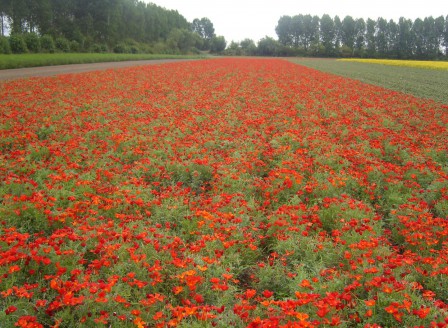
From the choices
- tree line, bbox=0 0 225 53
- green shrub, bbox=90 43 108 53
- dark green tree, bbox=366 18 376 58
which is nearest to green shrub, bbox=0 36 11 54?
tree line, bbox=0 0 225 53

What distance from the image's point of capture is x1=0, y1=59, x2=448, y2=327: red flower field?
3713 mm

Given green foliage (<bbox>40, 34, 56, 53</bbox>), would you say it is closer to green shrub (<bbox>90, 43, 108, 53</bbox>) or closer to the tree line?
the tree line

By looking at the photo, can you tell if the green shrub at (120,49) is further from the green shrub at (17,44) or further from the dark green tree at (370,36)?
the dark green tree at (370,36)

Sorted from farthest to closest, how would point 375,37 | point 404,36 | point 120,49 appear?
point 375,37 → point 404,36 → point 120,49

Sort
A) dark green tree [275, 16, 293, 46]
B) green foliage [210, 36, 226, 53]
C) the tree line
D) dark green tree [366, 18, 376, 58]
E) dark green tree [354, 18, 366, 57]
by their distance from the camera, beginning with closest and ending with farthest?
the tree line < dark green tree [366, 18, 376, 58] < dark green tree [354, 18, 366, 57] < green foliage [210, 36, 226, 53] < dark green tree [275, 16, 293, 46]

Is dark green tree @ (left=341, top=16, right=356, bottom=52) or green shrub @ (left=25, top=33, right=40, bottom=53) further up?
dark green tree @ (left=341, top=16, right=356, bottom=52)

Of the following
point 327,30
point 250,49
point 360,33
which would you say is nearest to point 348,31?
point 360,33

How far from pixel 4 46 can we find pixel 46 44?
29.6 feet

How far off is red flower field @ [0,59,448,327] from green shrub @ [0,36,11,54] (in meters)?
32.1

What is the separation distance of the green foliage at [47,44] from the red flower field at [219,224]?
131 feet

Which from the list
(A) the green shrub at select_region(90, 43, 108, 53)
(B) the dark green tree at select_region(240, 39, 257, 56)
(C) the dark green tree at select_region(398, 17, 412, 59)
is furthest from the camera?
(B) the dark green tree at select_region(240, 39, 257, 56)

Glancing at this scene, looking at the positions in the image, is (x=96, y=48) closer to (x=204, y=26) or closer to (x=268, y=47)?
(x=268, y=47)

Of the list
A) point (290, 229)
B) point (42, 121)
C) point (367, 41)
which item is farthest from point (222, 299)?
point (367, 41)

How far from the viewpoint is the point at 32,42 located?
43.8 meters
